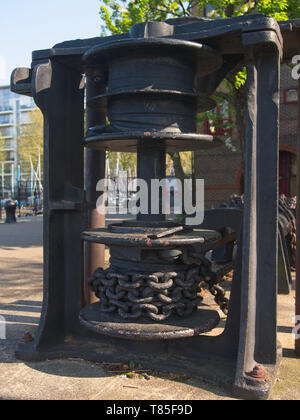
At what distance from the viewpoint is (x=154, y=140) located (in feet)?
12.2

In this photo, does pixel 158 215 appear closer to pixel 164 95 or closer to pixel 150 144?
pixel 150 144

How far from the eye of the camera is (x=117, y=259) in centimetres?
378

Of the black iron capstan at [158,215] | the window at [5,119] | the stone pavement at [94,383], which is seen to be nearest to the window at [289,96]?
the black iron capstan at [158,215]

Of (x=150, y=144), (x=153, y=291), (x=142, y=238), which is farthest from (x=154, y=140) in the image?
(x=153, y=291)

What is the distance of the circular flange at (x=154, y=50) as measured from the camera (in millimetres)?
3334

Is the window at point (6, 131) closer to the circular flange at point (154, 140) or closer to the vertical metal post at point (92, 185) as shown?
the vertical metal post at point (92, 185)

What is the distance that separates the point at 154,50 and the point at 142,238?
149cm

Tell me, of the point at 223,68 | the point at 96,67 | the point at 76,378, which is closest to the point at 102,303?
the point at 76,378

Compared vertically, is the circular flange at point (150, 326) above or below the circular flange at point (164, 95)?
below

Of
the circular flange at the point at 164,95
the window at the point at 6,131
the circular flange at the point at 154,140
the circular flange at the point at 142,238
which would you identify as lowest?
the circular flange at the point at 142,238

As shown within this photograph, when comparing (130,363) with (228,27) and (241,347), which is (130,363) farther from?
(228,27)

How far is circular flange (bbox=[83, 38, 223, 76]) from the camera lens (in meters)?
3.33

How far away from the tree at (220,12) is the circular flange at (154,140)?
513cm

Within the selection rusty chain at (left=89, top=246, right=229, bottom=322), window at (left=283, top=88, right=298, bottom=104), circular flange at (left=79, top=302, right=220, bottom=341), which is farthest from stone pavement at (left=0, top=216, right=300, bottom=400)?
window at (left=283, top=88, right=298, bottom=104)
